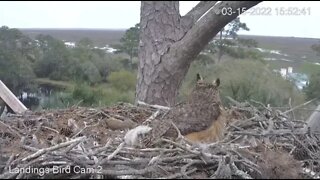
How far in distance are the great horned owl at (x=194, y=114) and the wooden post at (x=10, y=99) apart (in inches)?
46.3

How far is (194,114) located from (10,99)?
138cm

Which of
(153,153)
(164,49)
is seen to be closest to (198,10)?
(164,49)

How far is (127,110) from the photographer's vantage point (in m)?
2.63

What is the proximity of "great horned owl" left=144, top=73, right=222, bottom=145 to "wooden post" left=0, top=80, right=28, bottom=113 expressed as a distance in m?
1.18

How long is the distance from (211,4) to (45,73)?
4.73 feet

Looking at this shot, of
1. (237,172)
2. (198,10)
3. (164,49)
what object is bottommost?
(237,172)

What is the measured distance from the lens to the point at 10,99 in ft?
9.23

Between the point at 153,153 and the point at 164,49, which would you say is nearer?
the point at 153,153

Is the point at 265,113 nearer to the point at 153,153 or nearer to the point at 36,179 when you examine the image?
the point at 153,153

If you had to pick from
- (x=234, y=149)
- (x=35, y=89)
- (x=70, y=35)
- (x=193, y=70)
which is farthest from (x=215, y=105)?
(x=193, y=70)

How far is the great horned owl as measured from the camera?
1901mm

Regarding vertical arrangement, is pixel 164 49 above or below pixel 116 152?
above

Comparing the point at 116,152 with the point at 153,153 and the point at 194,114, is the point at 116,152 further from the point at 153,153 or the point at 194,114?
the point at 194,114

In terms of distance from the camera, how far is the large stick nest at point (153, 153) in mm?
1521
